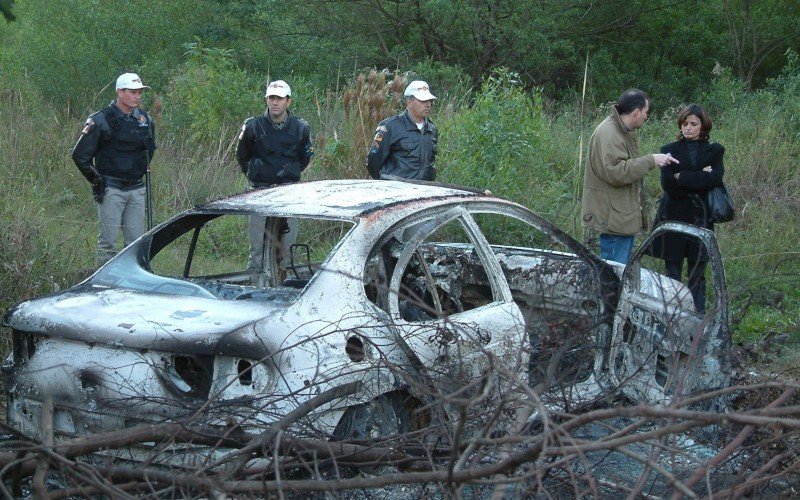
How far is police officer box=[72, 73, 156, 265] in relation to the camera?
827 cm

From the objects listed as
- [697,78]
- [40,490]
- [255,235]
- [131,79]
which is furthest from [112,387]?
[697,78]

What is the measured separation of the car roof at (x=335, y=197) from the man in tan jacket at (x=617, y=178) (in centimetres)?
189

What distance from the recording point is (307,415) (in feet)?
13.1

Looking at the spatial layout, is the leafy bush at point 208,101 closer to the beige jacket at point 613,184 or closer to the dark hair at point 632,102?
the beige jacket at point 613,184

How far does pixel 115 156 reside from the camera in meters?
8.40

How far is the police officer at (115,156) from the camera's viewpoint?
827cm

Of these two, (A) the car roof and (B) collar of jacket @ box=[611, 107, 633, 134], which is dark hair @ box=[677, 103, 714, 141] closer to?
(B) collar of jacket @ box=[611, 107, 633, 134]

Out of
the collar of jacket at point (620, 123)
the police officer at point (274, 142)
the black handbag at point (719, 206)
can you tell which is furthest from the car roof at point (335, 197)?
the police officer at point (274, 142)

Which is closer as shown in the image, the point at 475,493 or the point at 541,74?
the point at 475,493

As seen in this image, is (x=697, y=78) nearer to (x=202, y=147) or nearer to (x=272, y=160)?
(x=202, y=147)

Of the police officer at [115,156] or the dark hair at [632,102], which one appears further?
the police officer at [115,156]

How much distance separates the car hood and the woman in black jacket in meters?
3.57

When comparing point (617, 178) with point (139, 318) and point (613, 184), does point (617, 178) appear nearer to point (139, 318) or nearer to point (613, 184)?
point (613, 184)

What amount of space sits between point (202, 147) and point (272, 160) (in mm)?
3945
